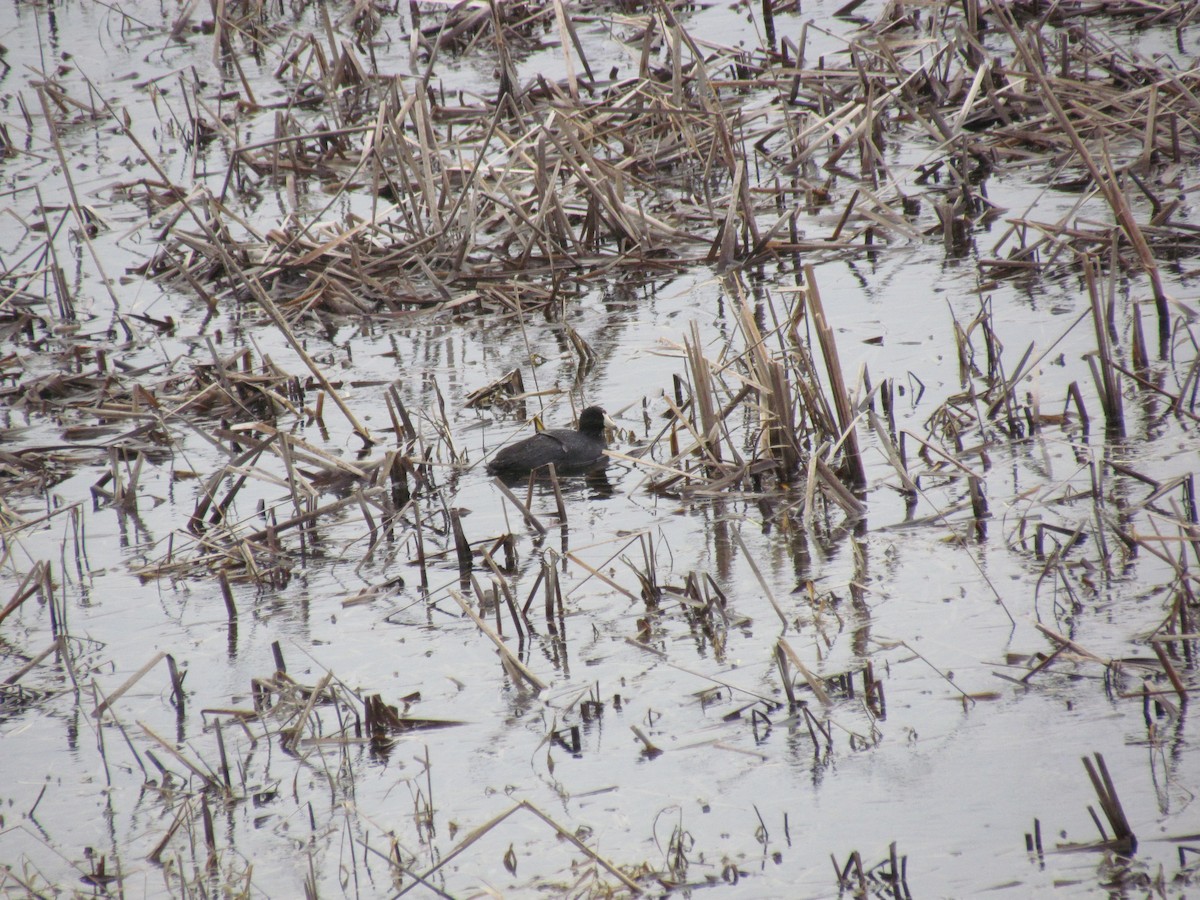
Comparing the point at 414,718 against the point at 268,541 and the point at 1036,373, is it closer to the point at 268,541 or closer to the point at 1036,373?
the point at 268,541

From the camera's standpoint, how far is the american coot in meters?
7.43

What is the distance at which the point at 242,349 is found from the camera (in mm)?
9000

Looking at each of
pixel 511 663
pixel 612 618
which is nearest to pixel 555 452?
pixel 612 618

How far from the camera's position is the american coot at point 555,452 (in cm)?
743

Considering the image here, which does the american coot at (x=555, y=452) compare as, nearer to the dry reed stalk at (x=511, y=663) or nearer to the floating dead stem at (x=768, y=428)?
the floating dead stem at (x=768, y=428)

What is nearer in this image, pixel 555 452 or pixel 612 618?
pixel 612 618

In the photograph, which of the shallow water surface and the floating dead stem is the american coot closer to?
the shallow water surface

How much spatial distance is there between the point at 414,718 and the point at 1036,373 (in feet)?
14.0

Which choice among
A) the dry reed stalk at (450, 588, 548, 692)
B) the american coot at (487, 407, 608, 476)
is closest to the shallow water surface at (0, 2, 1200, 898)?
the dry reed stalk at (450, 588, 548, 692)

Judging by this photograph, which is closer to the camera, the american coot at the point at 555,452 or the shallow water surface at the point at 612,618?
the shallow water surface at the point at 612,618

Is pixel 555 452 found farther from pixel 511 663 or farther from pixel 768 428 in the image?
pixel 511 663

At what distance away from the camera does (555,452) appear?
743 cm

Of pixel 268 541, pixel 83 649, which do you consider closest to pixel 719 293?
pixel 268 541

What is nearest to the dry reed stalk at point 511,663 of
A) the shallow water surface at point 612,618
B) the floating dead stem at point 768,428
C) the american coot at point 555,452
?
the shallow water surface at point 612,618
